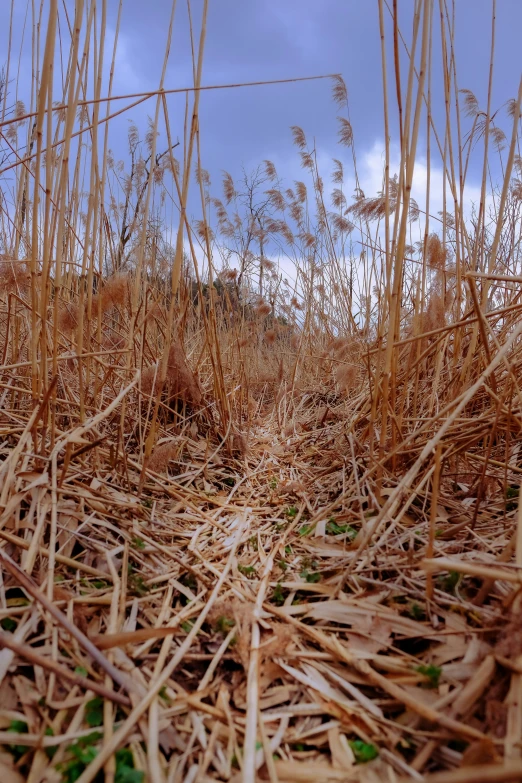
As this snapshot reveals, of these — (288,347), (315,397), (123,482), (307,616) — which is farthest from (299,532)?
(288,347)

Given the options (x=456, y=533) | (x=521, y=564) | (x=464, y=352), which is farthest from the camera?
(x=464, y=352)

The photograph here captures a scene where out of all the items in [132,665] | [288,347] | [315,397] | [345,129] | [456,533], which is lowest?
[132,665]

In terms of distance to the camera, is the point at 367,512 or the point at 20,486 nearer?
the point at 20,486

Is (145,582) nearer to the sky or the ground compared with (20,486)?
nearer to the ground

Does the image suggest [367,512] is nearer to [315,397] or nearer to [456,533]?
[456,533]

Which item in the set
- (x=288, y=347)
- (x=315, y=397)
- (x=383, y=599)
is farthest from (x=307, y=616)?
(x=288, y=347)

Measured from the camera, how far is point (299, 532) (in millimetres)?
831

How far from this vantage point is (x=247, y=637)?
1.76 feet

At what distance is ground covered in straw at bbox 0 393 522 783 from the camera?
396 millimetres

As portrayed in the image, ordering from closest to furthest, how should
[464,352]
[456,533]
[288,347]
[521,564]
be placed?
[521,564]
[456,533]
[464,352]
[288,347]

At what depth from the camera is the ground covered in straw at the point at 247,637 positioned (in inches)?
15.6

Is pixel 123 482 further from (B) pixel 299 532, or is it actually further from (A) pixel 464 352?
(A) pixel 464 352

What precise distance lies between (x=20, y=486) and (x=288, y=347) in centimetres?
255

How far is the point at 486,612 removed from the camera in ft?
1.59
